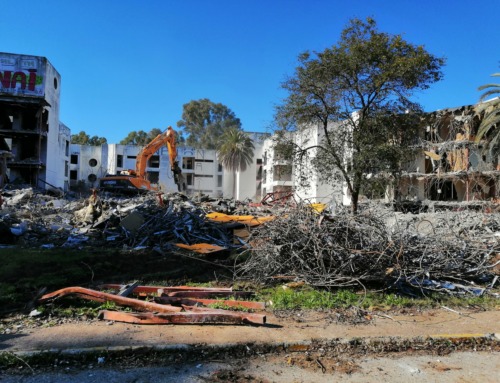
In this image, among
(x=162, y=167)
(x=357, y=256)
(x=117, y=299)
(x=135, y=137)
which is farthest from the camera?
(x=135, y=137)

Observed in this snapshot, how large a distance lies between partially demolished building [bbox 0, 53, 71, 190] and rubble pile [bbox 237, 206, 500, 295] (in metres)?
26.9

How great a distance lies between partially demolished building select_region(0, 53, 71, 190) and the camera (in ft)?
98.3

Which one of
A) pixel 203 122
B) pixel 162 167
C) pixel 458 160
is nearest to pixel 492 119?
pixel 458 160

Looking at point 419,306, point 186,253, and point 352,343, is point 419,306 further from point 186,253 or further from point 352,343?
point 186,253

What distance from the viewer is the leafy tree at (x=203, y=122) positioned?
71750 mm

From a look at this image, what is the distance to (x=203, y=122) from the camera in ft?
241

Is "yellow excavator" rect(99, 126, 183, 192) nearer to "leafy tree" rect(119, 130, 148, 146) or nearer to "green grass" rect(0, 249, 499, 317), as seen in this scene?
"green grass" rect(0, 249, 499, 317)

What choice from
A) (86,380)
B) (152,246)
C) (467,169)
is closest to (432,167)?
(467,169)

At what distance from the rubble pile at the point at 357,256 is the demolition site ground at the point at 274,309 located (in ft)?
0.10

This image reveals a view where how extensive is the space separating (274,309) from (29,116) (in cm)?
3303

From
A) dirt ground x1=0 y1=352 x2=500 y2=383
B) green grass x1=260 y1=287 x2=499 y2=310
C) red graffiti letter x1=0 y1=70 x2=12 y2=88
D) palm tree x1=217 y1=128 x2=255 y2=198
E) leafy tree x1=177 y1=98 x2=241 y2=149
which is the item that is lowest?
dirt ground x1=0 y1=352 x2=500 y2=383

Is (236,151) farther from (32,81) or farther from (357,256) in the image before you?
(357,256)

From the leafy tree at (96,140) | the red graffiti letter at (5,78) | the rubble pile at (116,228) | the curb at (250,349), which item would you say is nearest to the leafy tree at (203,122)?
the leafy tree at (96,140)

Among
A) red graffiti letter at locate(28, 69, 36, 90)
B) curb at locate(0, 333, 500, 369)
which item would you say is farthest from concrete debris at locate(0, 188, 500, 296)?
red graffiti letter at locate(28, 69, 36, 90)
